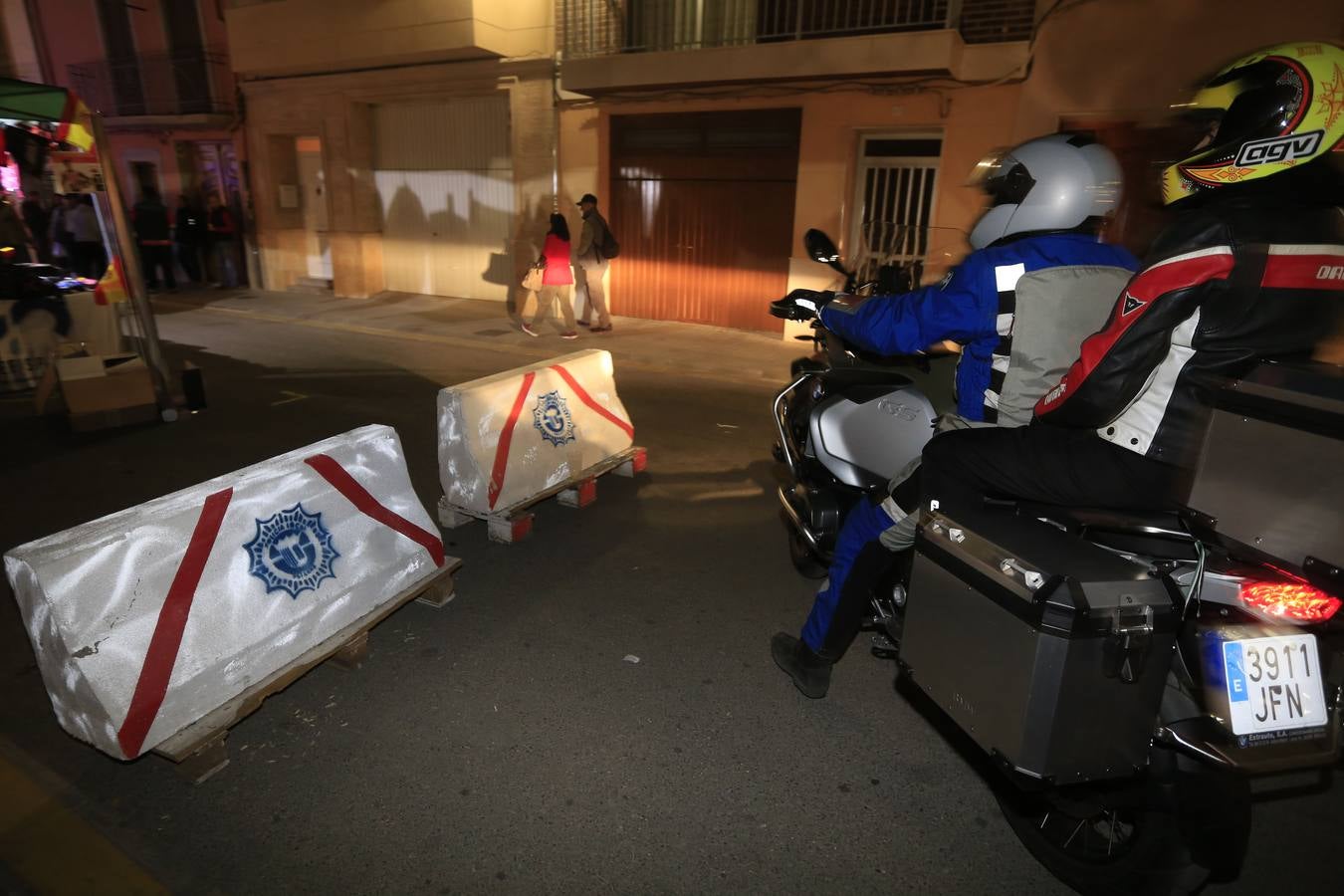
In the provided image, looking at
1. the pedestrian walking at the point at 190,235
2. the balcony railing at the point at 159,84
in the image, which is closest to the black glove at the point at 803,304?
the pedestrian walking at the point at 190,235

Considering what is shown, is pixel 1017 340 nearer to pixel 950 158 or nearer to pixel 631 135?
pixel 950 158

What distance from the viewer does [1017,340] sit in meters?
2.46

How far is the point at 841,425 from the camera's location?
352 cm

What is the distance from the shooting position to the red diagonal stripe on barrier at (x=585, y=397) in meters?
5.09

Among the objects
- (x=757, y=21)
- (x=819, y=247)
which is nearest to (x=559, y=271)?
(x=757, y=21)

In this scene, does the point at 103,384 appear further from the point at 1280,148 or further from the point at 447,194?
the point at 447,194

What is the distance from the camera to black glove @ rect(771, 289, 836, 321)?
11.4 feet

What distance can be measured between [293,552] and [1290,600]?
129 inches

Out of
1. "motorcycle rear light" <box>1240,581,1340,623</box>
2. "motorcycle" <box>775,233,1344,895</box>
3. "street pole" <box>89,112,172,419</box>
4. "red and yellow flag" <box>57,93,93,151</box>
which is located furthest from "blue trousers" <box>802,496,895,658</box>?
"red and yellow flag" <box>57,93,93,151</box>

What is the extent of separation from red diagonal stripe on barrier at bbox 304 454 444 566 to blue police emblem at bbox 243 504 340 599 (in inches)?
7.1

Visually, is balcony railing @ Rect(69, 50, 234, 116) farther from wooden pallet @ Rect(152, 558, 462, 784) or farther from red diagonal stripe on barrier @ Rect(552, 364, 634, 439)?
wooden pallet @ Rect(152, 558, 462, 784)

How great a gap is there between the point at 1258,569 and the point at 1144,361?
1.92 ft

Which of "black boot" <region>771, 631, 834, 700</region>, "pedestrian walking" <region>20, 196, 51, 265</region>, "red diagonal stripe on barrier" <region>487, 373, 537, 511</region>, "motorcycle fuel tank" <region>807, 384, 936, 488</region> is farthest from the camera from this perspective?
"pedestrian walking" <region>20, 196, 51, 265</region>

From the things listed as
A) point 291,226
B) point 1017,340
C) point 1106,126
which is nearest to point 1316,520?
point 1017,340
